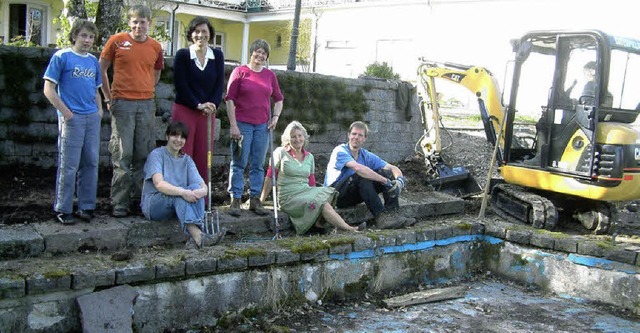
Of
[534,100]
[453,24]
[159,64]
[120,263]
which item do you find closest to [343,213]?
[159,64]

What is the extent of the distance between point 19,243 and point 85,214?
64 centimetres

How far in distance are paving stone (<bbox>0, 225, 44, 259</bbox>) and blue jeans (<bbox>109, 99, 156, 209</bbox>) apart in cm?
82

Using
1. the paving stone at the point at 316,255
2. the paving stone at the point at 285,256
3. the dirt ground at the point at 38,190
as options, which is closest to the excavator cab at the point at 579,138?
the dirt ground at the point at 38,190

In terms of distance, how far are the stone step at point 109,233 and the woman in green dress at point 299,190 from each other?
24 centimetres

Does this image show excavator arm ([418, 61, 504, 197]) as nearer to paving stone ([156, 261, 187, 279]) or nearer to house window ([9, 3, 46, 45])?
paving stone ([156, 261, 187, 279])

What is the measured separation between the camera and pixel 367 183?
595 cm

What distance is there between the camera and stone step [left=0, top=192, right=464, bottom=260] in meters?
4.39

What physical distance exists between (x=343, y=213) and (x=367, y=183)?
0.52 meters

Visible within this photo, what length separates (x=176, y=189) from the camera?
15.3 ft

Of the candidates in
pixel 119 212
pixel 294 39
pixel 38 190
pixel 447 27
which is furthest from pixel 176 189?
pixel 447 27

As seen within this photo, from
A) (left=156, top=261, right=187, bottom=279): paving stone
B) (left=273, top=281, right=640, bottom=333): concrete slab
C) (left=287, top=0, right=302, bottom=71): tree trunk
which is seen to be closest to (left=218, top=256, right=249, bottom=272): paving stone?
(left=156, top=261, right=187, bottom=279): paving stone

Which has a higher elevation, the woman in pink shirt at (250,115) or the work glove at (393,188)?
the woman in pink shirt at (250,115)

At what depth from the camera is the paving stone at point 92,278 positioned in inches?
140

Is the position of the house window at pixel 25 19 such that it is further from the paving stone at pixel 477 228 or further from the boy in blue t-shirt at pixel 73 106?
the paving stone at pixel 477 228
